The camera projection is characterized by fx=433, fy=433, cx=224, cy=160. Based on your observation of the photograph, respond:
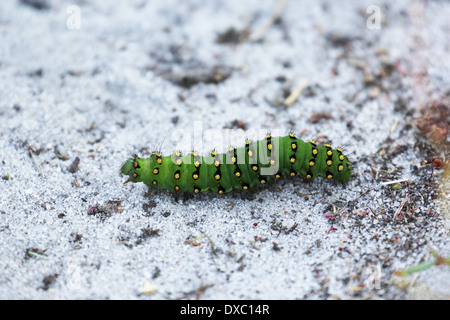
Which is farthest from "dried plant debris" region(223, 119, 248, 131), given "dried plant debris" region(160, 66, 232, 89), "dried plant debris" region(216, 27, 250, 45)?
"dried plant debris" region(216, 27, 250, 45)

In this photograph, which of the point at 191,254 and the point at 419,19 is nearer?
the point at 191,254

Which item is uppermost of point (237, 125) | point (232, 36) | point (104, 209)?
point (232, 36)

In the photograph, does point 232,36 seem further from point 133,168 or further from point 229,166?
point 133,168

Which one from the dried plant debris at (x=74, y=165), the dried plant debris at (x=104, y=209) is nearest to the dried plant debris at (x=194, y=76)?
the dried plant debris at (x=74, y=165)

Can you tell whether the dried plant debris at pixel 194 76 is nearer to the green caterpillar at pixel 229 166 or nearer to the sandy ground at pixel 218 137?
the sandy ground at pixel 218 137

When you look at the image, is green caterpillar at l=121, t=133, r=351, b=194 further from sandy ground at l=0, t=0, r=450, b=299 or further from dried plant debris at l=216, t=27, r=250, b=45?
dried plant debris at l=216, t=27, r=250, b=45

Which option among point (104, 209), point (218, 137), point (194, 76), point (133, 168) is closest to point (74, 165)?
point (104, 209)

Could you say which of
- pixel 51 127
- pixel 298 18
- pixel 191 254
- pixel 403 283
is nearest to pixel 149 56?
pixel 51 127
